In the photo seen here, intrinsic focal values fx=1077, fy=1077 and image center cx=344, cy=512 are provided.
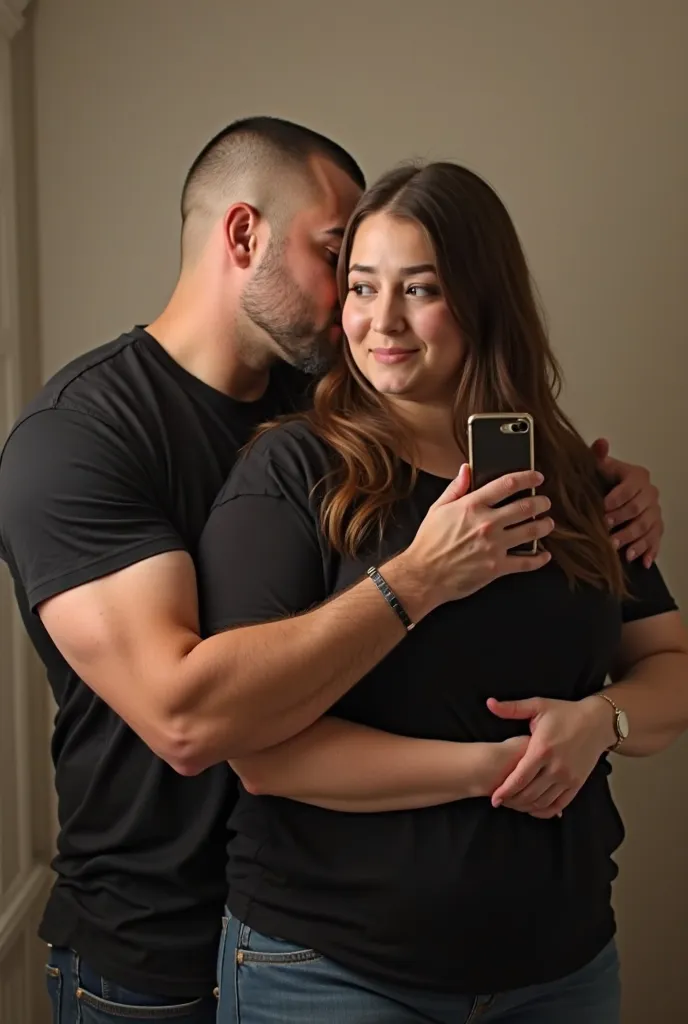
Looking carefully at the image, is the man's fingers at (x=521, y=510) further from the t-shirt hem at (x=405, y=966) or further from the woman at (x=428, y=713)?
the t-shirt hem at (x=405, y=966)

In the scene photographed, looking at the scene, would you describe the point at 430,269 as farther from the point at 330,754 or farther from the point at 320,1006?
the point at 320,1006

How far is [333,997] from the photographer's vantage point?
1.05m

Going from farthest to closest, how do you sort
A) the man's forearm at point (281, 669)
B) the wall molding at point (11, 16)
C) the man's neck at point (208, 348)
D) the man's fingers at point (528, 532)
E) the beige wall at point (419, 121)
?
1. the beige wall at point (419, 121)
2. the wall molding at point (11, 16)
3. the man's neck at point (208, 348)
4. the man's fingers at point (528, 532)
5. the man's forearm at point (281, 669)

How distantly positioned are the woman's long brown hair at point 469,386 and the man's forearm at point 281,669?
0.30ft

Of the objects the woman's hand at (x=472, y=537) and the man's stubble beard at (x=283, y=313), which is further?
the man's stubble beard at (x=283, y=313)

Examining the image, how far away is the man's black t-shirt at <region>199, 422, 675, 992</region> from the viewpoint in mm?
1059

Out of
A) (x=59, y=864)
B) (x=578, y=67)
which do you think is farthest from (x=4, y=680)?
(x=578, y=67)

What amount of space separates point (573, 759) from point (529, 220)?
100cm

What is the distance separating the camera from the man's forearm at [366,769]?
1.05 metres

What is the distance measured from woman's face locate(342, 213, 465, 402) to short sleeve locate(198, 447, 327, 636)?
0.17m

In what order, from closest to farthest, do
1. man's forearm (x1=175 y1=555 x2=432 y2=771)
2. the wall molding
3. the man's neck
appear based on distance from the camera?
man's forearm (x1=175 y1=555 x2=432 y2=771) < the man's neck < the wall molding

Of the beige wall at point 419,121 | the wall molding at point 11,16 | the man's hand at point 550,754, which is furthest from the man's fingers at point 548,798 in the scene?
the wall molding at point 11,16

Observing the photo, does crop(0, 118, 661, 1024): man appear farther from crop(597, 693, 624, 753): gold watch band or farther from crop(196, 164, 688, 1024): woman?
crop(597, 693, 624, 753): gold watch band

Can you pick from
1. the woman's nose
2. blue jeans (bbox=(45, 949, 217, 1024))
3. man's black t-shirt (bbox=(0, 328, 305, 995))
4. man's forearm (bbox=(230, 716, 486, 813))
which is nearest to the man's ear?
man's black t-shirt (bbox=(0, 328, 305, 995))
